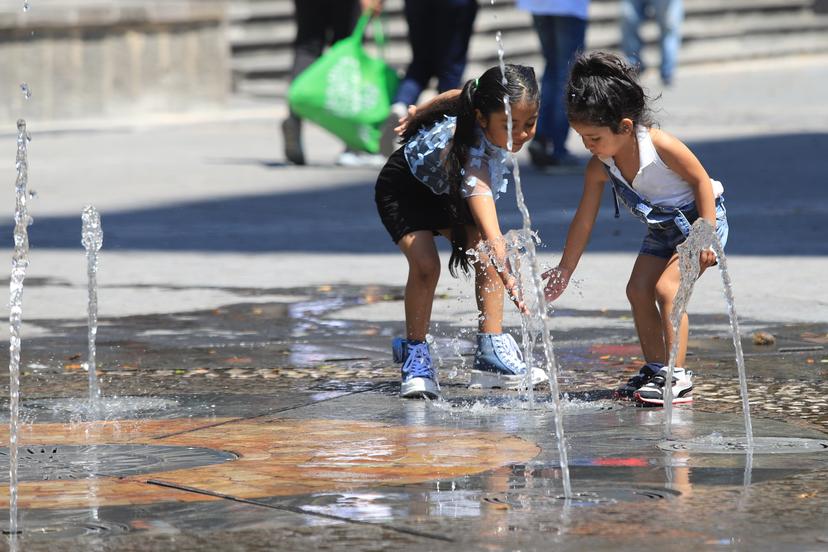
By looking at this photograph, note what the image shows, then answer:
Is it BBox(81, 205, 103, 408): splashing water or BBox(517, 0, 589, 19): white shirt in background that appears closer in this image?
BBox(81, 205, 103, 408): splashing water

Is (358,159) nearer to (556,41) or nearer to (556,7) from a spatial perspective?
(556,41)

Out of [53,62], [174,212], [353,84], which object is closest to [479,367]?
[174,212]

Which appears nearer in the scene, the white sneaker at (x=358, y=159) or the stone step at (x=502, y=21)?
the white sneaker at (x=358, y=159)

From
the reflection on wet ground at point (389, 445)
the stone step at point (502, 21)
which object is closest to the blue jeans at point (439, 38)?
the stone step at point (502, 21)

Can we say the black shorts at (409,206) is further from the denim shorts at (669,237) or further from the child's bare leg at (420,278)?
the denim shorts at (669,237)

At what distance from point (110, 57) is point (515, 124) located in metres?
10.9

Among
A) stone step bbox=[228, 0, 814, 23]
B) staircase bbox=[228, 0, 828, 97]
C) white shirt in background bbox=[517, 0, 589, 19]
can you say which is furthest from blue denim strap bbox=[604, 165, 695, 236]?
stone step bbox=[228, 0, 814, 23]

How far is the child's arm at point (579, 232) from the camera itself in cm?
544

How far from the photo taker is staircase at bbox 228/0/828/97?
18.3 meters

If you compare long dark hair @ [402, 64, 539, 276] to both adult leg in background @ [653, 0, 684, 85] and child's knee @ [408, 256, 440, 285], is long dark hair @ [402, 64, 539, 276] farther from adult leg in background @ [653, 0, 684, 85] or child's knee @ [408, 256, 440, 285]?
adult leg in background @ [653, 0, 684, 85]

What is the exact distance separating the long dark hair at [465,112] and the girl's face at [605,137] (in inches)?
7.4

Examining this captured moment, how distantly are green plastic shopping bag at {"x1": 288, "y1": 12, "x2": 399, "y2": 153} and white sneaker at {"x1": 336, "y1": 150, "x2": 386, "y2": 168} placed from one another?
2.11ft

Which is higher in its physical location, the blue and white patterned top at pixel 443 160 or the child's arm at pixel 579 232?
the blue and white patterned top at pixel 443 160

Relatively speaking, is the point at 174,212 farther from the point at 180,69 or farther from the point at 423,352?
the point at 180,69
